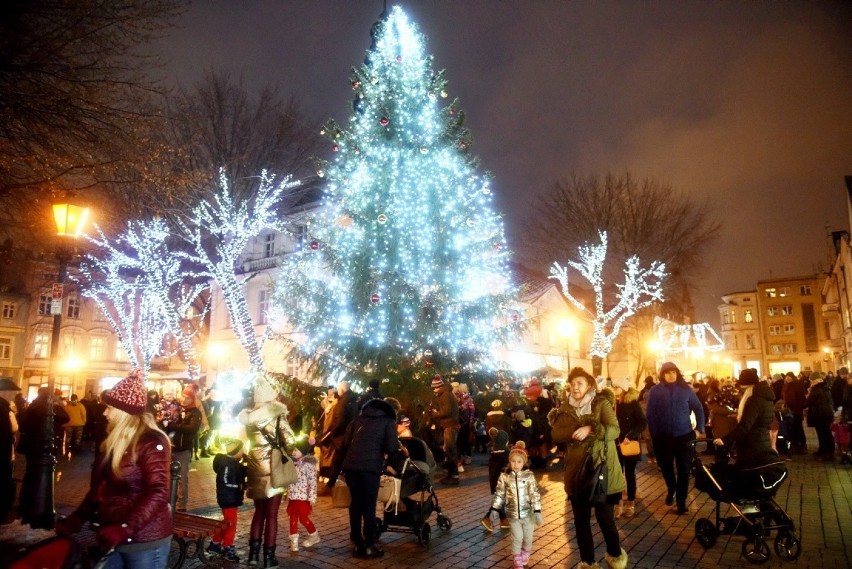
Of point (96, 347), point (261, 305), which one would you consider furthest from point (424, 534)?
point (96, 347)

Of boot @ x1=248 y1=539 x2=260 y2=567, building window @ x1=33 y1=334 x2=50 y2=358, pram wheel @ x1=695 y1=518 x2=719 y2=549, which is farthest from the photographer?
building window @ x1=33 y1=334 x2=50 y2=358

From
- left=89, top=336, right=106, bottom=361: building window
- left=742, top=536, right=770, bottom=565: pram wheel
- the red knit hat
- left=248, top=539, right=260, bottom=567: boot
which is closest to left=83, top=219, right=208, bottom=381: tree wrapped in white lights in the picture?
left=89, top=336, right=106, bottom=361: building window

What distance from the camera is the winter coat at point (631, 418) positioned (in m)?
9.22

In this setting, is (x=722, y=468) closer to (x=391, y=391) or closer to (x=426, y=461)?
(x=426, y=461)

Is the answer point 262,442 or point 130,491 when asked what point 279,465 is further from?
point 130,491

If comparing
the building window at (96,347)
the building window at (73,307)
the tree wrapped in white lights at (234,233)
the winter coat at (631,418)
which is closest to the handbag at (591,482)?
the winter coat at (631,418)

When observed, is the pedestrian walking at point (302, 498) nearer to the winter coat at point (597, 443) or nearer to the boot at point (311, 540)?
the boot at point (311, 540)

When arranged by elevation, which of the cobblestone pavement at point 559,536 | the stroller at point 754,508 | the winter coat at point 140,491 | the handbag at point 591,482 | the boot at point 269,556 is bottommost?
the cobblestone pavement at point 559,536

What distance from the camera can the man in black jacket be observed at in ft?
21.4

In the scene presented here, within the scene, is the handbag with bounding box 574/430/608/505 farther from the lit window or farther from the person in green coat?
the lit window

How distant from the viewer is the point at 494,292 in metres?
16.6

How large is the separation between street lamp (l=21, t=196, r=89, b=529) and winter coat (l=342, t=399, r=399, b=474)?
16.7ft

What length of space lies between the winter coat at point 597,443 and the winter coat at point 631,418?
3.59m

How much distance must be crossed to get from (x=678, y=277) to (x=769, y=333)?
75.8 m
